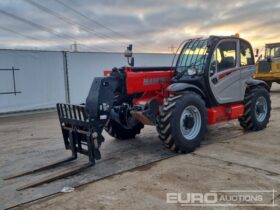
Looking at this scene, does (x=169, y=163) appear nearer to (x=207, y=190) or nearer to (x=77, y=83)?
(x=207, y=190)

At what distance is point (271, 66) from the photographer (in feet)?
59.7

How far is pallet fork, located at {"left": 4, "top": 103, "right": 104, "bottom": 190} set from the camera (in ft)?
17.9

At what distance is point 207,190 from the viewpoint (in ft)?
14.9

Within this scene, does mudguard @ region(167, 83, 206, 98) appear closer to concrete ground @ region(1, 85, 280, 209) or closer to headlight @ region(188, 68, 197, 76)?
headlight @ region(188, 68, 197, 76)

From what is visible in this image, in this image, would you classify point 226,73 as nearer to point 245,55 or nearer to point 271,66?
point 245,55

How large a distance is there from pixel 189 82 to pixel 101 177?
2.85 m

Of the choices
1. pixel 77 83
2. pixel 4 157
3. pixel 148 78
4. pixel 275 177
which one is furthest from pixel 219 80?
pixel 77 83

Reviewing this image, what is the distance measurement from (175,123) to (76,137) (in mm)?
1735

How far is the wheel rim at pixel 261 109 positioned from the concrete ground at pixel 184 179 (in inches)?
59.6

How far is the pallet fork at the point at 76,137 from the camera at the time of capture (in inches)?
214
